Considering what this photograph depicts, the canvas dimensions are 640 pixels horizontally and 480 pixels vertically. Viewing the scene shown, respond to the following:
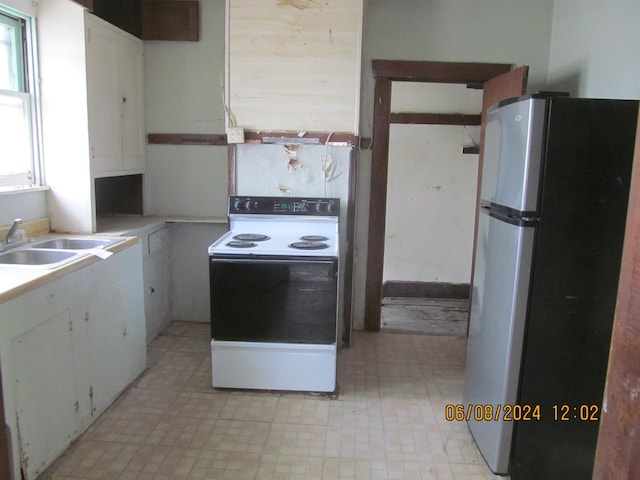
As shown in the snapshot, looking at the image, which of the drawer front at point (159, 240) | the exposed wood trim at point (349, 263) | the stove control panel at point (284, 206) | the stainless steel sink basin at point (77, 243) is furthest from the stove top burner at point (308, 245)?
the drawer front at point (159, 240)

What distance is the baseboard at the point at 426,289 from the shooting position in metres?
4.91

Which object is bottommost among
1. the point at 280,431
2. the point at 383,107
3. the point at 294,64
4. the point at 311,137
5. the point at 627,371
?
the point at 280,431

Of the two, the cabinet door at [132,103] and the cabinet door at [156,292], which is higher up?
the cabinet door at [132,103]

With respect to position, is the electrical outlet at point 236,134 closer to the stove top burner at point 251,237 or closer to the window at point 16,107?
the stove top burner at point 251,237

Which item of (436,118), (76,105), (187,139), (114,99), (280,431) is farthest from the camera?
(436,118)

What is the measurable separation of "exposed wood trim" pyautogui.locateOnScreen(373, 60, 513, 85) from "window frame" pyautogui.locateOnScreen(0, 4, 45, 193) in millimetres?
2093

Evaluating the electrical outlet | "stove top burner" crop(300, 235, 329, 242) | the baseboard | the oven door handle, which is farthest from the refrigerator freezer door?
the baseboard

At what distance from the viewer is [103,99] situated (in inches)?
119

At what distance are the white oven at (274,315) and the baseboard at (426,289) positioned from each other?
2201 mm

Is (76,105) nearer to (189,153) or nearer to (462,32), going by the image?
(189,153)

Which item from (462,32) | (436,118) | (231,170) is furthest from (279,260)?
(436,118)

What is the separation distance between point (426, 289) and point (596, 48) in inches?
108

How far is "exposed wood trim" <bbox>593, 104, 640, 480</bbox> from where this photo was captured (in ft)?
2.76

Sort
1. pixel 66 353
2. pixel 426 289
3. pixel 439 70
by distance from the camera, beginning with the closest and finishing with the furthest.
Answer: pixel 66 353, pixel 439 70, pixel 426 289
